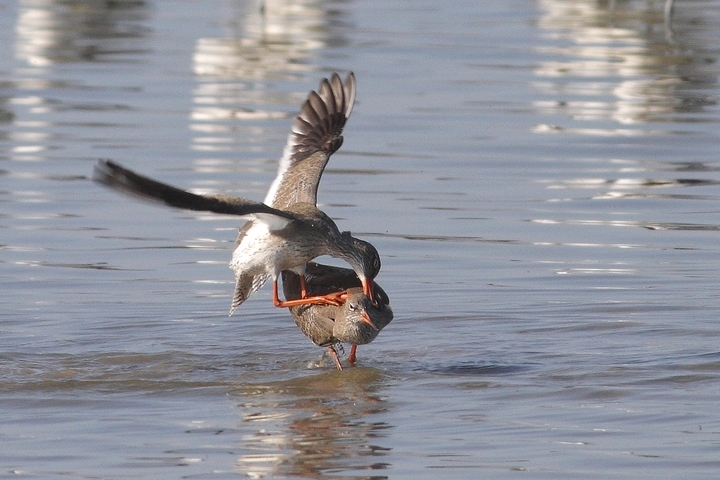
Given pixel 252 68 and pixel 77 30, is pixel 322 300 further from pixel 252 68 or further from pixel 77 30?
Result: pixel 77 30

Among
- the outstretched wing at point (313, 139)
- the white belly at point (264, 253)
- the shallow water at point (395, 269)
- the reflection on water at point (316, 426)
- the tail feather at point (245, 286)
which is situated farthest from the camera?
the outstretched wing at point (313, 139)

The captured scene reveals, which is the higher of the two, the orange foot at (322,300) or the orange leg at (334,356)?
the orange foot at (322,300)

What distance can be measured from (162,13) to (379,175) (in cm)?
1509

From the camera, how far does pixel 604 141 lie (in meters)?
15.2

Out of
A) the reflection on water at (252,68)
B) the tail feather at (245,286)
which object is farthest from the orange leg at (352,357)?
the reflection on water at (252,68)

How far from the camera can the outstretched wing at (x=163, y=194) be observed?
6.51 m

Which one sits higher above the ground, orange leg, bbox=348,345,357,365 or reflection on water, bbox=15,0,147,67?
orange leg, bbox=348,345,357,365

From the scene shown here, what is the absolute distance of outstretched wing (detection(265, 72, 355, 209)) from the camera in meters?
9.27

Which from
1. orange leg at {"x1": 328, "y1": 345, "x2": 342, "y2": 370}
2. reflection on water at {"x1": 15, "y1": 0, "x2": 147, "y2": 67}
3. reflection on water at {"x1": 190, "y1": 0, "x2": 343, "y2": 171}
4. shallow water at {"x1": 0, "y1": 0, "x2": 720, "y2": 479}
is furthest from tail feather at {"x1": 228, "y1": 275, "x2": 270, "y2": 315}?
reflection on water at {"x1": 15, "y1": 0, "x2": 147, "y2": 67}

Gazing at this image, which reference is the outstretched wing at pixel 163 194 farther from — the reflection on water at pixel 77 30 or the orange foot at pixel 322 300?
the reflection on water at pixel 77 30

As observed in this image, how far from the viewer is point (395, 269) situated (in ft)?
34.9

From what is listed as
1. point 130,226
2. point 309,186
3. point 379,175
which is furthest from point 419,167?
point 309,186

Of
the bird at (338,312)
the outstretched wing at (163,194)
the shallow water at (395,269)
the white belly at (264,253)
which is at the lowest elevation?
the shallow water at (395,269)

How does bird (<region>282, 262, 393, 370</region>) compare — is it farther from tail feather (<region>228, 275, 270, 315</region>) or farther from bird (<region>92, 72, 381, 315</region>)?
tail feather (<region>228, 275, 270, 315</region>)
